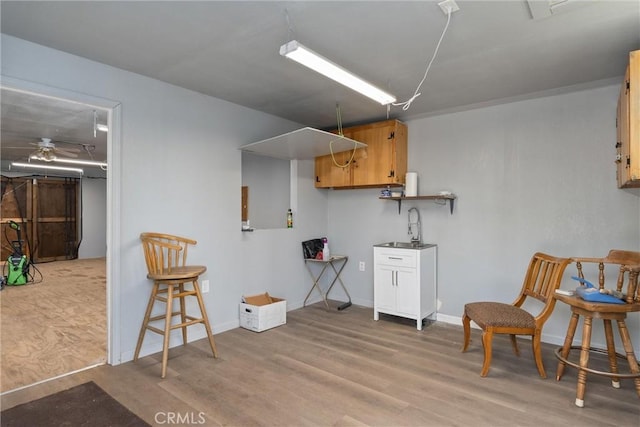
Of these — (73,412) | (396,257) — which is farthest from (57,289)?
(396,257)

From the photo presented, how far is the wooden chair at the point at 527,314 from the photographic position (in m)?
2.62

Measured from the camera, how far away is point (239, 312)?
3.80 meters

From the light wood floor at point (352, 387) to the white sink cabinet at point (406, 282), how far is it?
415 millimetres

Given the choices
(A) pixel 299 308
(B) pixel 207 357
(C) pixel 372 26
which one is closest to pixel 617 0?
(C) pixel 372 26

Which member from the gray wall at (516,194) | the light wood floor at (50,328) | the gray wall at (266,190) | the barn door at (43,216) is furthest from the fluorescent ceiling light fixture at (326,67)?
the barn door at (43,216)

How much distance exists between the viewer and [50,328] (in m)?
3.80

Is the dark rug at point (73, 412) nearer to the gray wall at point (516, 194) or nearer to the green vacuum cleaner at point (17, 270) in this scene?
the gray wall at point (516, 194)

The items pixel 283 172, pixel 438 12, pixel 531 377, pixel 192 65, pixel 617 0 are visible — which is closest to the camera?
pixel 617 0

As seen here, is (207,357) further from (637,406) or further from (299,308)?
(637,406)

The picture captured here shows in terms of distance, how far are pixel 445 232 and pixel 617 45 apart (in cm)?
225

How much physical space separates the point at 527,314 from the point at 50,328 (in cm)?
480

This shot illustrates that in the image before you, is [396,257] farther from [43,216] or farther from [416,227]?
[43,216]

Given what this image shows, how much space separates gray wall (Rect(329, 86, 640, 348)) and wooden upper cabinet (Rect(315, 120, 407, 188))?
253mm

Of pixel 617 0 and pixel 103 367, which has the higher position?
pixel 617 0
